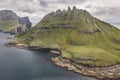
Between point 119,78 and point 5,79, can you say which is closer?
point 5,79

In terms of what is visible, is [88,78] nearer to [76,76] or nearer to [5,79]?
[76,76]

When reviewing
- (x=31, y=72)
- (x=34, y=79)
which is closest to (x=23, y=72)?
(x=31, y=72)

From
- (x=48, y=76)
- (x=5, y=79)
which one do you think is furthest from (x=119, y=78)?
(x=5, y=79)

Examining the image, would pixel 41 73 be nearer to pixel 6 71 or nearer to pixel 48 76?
pixel 48 76

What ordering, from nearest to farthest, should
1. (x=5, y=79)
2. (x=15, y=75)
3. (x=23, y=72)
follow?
(x=5, y=79), (x=15, y=75), (x=23, y=72)

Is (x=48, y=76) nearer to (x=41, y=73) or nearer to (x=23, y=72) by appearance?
(x=41, y=73)

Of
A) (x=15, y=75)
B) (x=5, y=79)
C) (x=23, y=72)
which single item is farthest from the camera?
(x=23, y=72)

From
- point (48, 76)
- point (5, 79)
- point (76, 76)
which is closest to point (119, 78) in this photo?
point (76, 76)

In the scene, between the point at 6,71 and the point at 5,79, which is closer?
the point at 5,79
